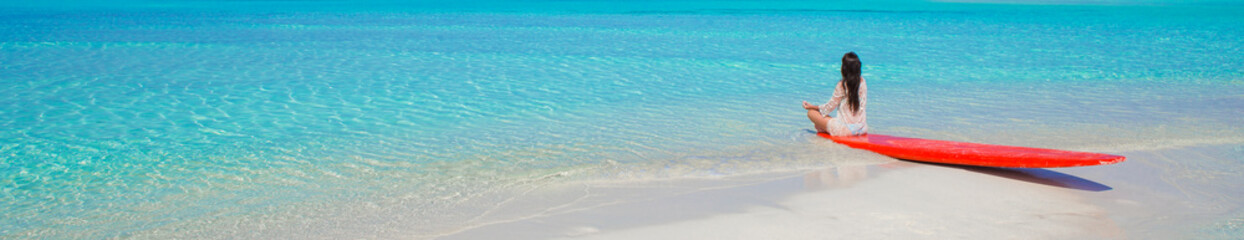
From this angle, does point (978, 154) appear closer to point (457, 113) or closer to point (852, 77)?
point (852, 77)

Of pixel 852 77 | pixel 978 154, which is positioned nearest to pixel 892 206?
pixel 978 154

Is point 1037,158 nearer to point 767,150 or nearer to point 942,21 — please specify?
point 767,150

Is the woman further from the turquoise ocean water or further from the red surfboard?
the turquoise ocean water

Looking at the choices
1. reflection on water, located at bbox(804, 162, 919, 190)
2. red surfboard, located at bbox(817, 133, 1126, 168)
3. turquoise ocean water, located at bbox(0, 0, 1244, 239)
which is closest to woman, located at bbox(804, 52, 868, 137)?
red surfboard, located at bbox(817, 133, 1126, 168)

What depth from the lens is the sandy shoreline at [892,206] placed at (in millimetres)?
4270

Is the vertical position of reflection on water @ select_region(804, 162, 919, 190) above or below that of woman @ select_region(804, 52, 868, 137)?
below

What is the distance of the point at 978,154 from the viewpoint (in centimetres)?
542

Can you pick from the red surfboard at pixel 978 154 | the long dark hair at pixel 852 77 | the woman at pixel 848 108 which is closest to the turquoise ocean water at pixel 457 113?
the woman at pixel 848 108

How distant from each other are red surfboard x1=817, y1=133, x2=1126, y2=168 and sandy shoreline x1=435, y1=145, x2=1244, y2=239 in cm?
8

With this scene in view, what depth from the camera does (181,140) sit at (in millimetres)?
7012

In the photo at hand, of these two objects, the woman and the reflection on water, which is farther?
the woman

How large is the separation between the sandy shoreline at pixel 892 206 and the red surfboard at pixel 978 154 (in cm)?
8

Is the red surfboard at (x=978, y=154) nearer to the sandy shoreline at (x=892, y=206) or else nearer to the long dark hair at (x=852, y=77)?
the sandy shoreline at (x=892, y=206)

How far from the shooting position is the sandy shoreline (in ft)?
14.0
